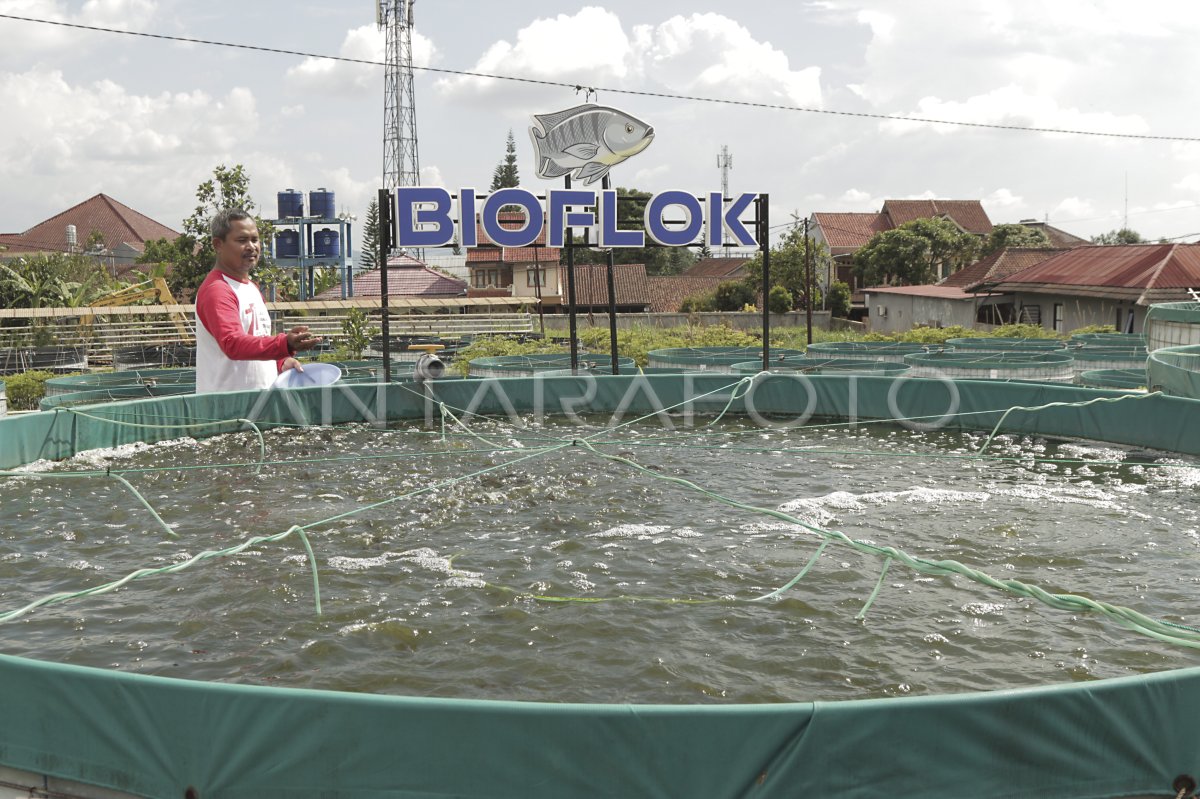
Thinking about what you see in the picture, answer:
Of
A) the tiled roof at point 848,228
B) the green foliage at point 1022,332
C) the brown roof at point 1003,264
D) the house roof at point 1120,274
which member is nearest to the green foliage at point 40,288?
the green foliage at point 1022,332

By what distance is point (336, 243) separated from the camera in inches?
2056

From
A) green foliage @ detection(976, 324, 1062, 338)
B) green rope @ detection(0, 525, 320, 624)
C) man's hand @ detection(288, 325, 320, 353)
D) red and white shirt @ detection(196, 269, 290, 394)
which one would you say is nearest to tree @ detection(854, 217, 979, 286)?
green foliage @ detection(976, 324, 1062, 338)

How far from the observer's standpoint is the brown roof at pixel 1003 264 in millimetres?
46719

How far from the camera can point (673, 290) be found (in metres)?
63.2

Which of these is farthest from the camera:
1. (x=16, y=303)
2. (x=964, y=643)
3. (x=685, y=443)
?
(x=16, y=303)

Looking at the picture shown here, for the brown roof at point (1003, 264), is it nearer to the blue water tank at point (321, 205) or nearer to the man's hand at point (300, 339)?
the blue water tank at point (321, 205)

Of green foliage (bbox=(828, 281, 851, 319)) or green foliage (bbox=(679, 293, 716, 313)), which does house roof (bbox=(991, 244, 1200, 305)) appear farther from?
green foliage (bbox=(679, 293, 716, 313))

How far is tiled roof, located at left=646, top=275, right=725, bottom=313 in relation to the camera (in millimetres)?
61375

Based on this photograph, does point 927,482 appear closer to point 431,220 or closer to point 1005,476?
point 1005,476

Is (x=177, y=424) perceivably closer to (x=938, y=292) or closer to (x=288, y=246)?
(x=938, y=292)

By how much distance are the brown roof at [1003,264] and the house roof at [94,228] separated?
50.0m

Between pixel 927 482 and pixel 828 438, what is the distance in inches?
112

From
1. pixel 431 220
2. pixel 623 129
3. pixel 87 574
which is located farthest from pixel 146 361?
pixel 87 574

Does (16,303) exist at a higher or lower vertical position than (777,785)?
higher
